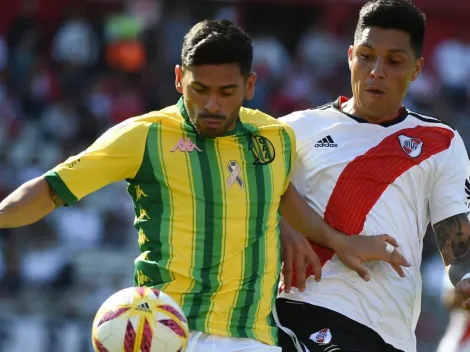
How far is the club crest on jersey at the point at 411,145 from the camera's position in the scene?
20.7ft

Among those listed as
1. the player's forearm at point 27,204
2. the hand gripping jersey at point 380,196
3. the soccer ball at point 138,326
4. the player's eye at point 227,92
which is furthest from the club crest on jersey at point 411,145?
the player's forearm at point 27,204

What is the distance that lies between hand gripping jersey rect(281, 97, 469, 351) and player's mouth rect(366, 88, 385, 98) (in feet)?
0.69

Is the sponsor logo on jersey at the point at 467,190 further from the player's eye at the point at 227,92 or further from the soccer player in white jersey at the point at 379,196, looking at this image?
the player's eye at the point at 227,92

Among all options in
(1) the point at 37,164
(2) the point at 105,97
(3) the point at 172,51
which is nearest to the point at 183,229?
(1) the point at 37,164

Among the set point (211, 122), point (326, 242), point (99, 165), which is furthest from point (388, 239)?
point (99, 165)

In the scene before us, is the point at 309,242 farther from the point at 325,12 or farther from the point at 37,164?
the point at 325,12

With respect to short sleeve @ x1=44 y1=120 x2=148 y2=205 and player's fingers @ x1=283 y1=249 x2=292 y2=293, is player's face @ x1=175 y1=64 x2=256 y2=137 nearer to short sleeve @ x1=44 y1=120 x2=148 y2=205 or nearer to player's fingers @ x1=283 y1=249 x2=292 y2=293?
short sleeve @ x1=44 y1=120 x2=148 y2=205

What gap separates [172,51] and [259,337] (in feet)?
44.0

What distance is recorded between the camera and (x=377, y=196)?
6242mm

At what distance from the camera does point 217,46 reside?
5.49 meters

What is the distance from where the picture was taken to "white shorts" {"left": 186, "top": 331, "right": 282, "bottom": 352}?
5.45 metres

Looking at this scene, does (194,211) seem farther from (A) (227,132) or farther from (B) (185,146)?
(A) (227,132)

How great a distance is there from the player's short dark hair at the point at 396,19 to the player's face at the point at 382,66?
0.10ft

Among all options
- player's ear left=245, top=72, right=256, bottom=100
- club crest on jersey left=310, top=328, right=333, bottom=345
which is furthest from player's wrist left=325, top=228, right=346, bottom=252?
player's ear left=245, top=72, right=256, bottom=100
